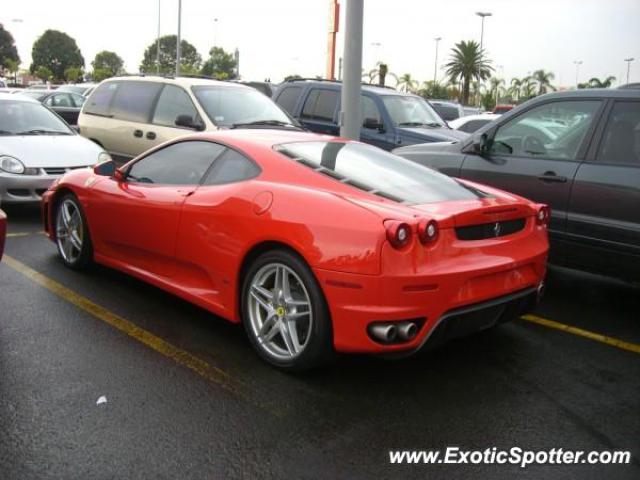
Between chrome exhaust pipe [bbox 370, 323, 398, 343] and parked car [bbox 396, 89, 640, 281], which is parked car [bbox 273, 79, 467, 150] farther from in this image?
chrome exhaust pipe [bbox 370, 323, 398, 343]

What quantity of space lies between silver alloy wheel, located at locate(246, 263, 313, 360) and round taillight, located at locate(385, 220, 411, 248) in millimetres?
580

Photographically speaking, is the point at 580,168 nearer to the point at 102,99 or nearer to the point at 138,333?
the point at 138,333

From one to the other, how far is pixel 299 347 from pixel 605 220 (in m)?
2.64

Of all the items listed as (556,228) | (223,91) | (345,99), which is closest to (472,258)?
(556,228)

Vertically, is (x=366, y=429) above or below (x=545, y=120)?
below

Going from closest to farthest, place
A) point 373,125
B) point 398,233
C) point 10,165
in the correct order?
point 398,233, point 10,165, point 373,125

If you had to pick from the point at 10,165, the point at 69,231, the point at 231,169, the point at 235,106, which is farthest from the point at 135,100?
the point at 231,169

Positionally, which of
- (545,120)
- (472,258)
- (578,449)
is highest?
(545,120)

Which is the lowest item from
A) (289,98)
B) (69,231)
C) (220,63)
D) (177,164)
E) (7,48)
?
(69,231)

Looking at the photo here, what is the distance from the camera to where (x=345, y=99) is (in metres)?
8.76

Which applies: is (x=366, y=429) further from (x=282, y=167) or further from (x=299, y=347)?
(x=282, y=167)

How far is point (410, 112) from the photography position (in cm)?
1114

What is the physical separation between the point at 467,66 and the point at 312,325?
72.5 meters

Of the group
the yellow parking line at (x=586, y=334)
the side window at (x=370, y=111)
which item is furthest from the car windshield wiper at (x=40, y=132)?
the yellow parking line at (x=586, y=334)
